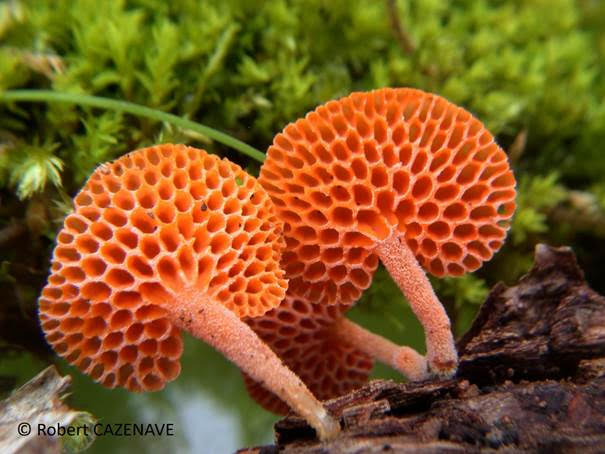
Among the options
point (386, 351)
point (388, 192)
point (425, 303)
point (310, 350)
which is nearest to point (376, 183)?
point (388, 192)

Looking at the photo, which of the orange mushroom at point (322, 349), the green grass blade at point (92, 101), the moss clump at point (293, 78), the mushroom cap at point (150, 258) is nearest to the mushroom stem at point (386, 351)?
the orange mushroom at point (322, 349)

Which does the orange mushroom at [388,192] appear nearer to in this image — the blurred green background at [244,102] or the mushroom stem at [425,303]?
the mushroom stem at [425,303]

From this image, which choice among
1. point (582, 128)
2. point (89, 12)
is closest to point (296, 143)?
point (89, 12)

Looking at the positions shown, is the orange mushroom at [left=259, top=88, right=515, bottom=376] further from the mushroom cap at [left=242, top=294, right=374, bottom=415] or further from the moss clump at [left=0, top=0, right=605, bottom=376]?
the moss clump at [left=0, top=0, right=605, bottom=376]

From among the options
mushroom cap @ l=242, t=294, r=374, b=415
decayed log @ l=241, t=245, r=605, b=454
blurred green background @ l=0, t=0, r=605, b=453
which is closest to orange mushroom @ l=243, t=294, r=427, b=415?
mushroom cap @ l=242, t=294, r=374, b=415

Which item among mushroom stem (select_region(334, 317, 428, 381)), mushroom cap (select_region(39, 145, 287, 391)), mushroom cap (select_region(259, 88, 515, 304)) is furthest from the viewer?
mushroom stem (select_region(334, 317, 428, 381))
